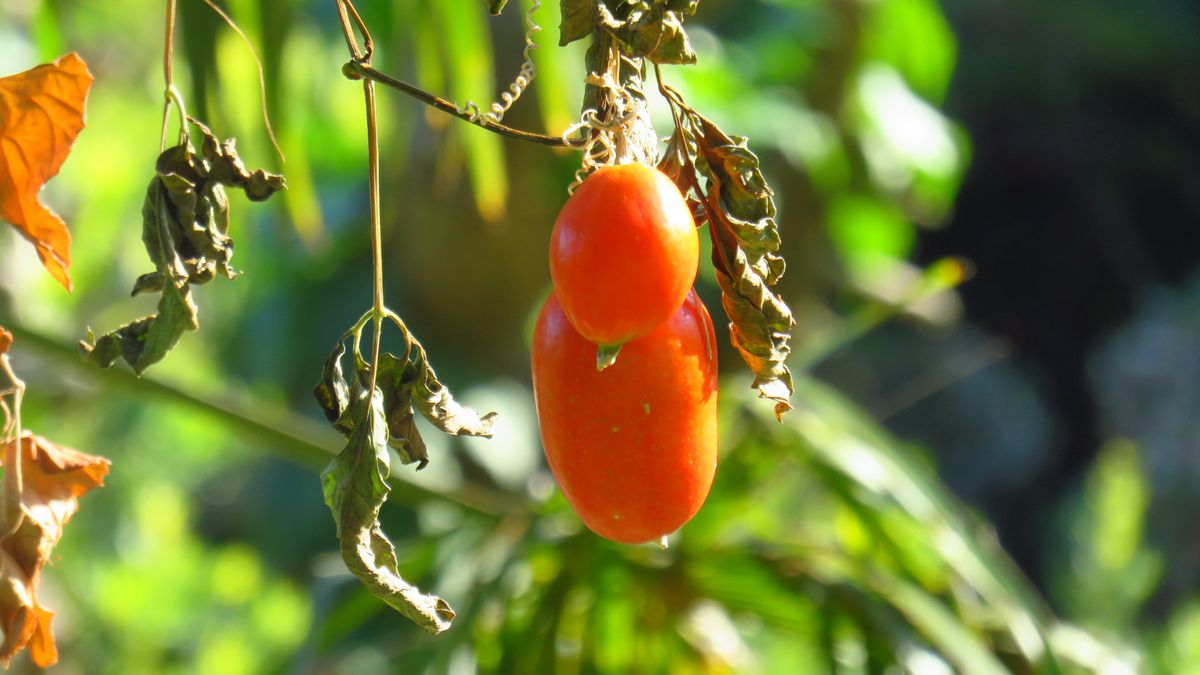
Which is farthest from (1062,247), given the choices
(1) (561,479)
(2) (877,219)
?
(1) (561,479)

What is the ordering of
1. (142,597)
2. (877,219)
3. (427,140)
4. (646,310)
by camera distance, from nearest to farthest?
(646,310) < (427,140) < (142,597) < (877,219)

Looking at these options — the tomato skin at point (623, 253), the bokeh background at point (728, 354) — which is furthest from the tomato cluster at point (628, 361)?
the bokeh background at point (728, 354)

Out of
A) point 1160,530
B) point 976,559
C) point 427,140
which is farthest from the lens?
point 1160,530

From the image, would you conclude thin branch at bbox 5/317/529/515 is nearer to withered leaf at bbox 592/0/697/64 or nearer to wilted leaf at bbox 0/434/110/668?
wilted leaf at bbox 0/434/110/668

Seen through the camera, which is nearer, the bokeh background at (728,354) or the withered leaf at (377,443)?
the withered leaf at (377,443)

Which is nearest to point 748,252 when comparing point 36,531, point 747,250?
point 747,250

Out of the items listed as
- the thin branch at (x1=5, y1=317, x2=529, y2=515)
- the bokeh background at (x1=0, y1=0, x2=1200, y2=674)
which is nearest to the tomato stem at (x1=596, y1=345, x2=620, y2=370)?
the bokeh background at (x1=0, y1=0, x2=1200, y2=674)

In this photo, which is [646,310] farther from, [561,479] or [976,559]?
[976,559]

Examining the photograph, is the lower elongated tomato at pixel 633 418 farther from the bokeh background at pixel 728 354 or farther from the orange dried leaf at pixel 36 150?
the bokeh background at pixel 728 354
